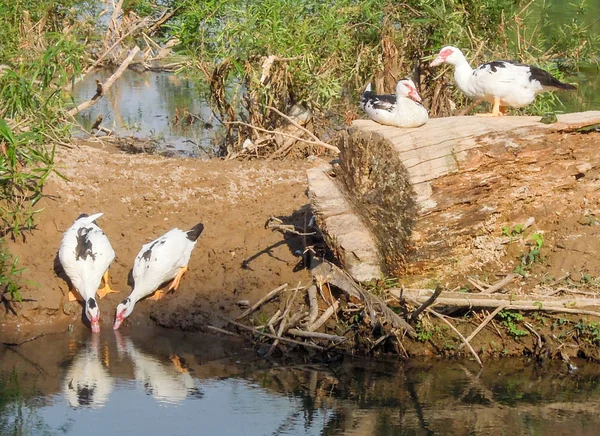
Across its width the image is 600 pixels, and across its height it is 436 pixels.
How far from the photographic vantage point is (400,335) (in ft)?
23.6

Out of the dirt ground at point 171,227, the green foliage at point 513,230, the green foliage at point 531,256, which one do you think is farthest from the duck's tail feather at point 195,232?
the green foliage at point 531,256

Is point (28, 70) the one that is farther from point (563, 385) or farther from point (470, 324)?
point (563, 385)

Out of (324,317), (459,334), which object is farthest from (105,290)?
(459,334)

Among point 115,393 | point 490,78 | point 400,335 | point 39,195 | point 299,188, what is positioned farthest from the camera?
point 299,188

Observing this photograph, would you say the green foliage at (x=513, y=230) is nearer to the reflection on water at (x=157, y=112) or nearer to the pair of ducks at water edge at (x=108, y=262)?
the pair of ducks at water edge at (x=108, y=262)

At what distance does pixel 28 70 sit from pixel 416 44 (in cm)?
439

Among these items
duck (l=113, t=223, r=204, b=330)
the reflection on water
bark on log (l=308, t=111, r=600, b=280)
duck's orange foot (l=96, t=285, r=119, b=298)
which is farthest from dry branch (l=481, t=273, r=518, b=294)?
the reflection on water

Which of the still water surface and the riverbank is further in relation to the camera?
the still water surface

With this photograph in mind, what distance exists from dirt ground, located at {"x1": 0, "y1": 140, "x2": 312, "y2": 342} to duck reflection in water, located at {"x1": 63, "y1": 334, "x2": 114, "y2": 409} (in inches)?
29.1

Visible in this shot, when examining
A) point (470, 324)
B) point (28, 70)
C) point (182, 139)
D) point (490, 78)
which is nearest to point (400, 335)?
point (470, 324)

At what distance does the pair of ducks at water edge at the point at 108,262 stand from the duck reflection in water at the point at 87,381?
566 mm

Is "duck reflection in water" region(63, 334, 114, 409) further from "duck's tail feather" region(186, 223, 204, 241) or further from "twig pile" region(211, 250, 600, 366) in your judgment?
"duck's tail feather" region(186, 223, 204, 241)

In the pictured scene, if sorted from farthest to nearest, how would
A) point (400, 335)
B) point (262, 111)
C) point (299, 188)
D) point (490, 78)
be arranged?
point (262, 111)
point (299, 188)
point (490, 78)
point (400, 335)

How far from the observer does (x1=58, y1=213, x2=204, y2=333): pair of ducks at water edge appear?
7.95 meters
